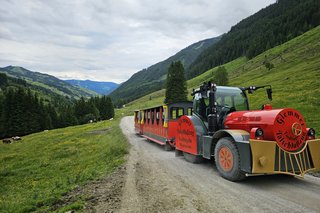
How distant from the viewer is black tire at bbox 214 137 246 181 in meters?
7.89

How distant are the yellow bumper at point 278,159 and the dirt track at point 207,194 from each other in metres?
0.53

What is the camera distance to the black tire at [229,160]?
311 inches

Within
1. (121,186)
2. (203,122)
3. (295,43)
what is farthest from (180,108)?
(295,43)

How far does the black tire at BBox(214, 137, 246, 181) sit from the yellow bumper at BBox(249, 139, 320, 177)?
30.2 inches

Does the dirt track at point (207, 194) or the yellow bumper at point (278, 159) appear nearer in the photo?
the dirt track at point (207, 194)

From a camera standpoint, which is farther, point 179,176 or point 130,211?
point 179,176

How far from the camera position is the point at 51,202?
758cm

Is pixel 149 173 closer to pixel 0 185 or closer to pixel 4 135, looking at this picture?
pixel 0 185

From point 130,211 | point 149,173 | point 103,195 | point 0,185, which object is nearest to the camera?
point 130,211

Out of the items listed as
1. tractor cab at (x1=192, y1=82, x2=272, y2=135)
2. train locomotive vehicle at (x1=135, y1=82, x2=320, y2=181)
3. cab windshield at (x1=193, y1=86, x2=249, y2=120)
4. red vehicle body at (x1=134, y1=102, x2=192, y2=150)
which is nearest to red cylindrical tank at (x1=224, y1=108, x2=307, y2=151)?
train locomotive vehicle at (x1=135, y1=82, x2=320, y2=181)

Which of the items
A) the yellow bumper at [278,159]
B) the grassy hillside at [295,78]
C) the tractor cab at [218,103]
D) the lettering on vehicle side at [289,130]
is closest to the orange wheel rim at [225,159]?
the yellow bumper at [278,159]

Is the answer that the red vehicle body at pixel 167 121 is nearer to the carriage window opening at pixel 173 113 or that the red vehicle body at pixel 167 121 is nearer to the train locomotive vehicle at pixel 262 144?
the carriage window opening at pixel 173 113

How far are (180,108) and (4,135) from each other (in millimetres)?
61983

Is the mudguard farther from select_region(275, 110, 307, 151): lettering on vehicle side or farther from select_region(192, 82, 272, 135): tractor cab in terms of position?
select_region(192, 82, 272, 135): tractor cab
